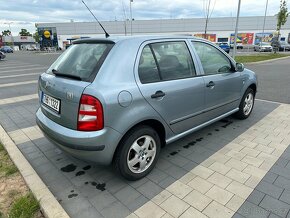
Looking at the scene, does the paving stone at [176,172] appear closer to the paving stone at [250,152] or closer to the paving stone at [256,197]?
the paving stone at [256,197]

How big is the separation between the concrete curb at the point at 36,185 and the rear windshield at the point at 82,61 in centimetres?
132

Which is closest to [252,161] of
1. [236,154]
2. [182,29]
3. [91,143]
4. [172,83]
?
[236,154]

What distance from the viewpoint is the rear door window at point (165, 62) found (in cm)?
269

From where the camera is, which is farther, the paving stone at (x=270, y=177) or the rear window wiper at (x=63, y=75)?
the paving stone at (x=270, y=177)

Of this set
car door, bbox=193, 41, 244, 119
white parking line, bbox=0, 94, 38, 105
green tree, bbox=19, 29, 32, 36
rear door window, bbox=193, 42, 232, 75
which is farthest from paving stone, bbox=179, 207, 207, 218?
green tree, bbox=19, 29, 32, 36

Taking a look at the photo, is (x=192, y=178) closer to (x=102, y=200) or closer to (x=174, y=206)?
(x=174, y=206)

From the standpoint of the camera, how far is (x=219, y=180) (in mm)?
2779

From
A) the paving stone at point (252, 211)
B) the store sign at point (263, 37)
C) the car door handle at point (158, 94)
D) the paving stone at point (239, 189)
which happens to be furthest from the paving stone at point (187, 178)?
the store sign at point (263, 37)

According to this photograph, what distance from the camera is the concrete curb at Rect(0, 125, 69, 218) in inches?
88.5

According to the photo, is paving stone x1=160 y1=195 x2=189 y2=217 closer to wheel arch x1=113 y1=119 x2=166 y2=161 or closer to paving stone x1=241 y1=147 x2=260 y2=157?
wheel arch x1=113 y1=119 x2=166 y2=161

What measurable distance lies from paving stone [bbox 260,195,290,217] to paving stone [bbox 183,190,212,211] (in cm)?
57

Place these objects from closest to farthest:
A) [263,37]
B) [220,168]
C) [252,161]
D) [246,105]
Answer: [220,168], [252,161], [246,105], [263,37]

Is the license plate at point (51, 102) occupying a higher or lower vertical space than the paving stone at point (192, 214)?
higher

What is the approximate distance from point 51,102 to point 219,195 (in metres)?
2.26
